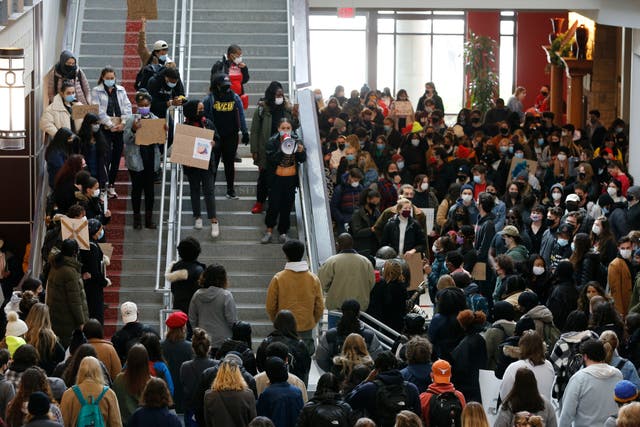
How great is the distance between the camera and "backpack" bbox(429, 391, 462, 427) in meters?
11.1

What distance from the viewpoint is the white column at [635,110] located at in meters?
24.8

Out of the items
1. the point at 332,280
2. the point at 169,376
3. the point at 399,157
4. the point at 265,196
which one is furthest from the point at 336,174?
the point at 169,376

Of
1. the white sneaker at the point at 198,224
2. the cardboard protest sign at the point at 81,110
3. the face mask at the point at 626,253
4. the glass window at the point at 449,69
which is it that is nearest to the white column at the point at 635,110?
the face mask at the point at 626,253

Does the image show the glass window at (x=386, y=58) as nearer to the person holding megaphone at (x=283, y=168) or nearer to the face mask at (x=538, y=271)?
the person holding megaphone at (x=283, y=168)

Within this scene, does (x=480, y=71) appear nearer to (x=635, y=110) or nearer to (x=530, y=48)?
(x=530, y=48)

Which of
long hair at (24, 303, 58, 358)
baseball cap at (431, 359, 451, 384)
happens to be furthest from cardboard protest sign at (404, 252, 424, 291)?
baseball cap at (431, 359, 451, 384)

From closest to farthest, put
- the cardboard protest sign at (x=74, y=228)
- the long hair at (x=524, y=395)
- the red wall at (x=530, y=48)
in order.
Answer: the long hair at (x=524, y=395), the cardboard protest sign at (x=74, y=228), the red wall at (x=530, y=48)

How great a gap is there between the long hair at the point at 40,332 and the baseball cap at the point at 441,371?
3.36 metres

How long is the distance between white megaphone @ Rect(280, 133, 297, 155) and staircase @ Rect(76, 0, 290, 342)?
1239 mm

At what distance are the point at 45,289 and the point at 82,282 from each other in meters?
0.42

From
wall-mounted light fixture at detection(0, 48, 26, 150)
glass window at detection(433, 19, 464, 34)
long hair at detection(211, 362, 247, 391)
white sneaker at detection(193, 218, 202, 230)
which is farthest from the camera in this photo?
glass window at detection(433, 19, 464, 34)

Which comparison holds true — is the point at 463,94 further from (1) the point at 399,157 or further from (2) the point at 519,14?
(1) the point at 399,157

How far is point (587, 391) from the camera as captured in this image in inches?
456

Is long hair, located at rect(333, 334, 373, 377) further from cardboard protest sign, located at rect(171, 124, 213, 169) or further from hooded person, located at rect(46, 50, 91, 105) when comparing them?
hooded person, located at rect(46, 50, 91, 105)
